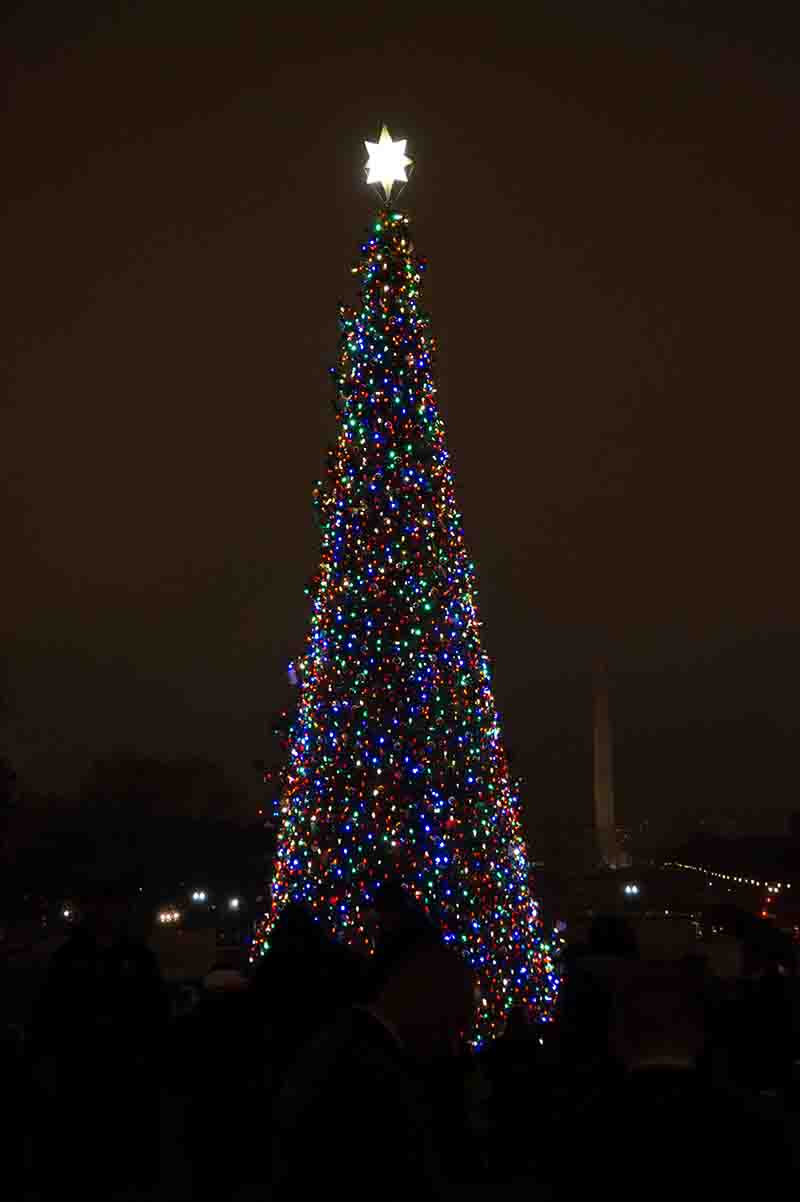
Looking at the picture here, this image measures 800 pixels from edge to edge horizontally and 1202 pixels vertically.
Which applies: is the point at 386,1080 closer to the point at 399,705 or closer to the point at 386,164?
the point at 399,705

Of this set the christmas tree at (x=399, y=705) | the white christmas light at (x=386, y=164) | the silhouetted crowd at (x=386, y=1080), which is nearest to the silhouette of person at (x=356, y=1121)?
the silhouetted crowd at (x=386, y=1080)

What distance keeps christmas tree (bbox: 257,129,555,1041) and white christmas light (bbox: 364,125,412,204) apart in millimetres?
1165

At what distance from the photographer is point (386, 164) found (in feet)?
72.0

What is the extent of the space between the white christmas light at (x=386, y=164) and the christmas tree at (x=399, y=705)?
3.82 feet

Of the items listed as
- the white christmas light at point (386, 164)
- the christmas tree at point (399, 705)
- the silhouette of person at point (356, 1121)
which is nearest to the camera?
the silhouette of person at point (356, 1121)

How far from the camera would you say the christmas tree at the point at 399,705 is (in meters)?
20.3

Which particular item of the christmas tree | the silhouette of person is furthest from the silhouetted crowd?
the christmas tree

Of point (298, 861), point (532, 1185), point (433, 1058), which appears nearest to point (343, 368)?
point (298, 861)

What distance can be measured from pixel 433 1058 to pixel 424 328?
17180 millimetres

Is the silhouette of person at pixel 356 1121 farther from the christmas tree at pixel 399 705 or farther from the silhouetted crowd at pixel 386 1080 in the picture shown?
the christmas tree at pixel 399 705

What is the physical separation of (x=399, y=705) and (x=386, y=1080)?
645 inches

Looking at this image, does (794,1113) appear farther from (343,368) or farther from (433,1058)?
(343,368)

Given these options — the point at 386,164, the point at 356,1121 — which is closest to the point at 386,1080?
the point at 356,1121

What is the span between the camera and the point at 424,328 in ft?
69.6
